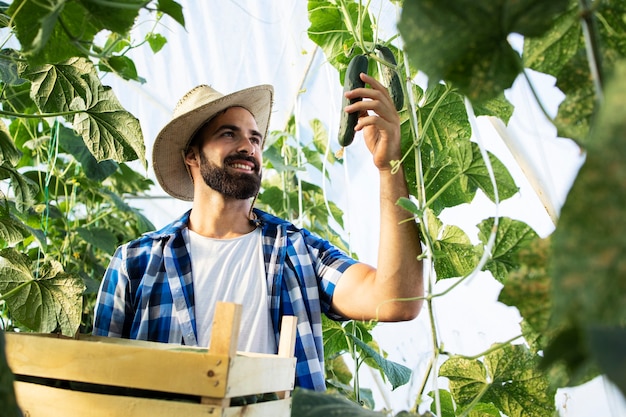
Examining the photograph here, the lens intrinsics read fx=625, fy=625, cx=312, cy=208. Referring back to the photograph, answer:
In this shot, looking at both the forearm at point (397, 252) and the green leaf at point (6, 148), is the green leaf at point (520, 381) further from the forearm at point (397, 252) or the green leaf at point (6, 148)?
the green leaf at point (6, 148)

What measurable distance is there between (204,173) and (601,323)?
1518mm

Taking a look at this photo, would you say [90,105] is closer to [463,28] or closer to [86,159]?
[463,28]

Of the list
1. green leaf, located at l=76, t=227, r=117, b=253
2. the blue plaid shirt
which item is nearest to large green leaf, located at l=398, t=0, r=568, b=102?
the blue plaid shirt

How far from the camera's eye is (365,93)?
3.27ft

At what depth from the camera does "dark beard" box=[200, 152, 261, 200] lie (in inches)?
64.3

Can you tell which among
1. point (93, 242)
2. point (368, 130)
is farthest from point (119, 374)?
point (93, 242)

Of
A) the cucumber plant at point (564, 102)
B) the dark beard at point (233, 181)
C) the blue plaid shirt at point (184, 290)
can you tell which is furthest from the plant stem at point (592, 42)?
the dark beard at point (233, 181)

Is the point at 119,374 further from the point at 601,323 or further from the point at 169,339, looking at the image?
the point at 169,339

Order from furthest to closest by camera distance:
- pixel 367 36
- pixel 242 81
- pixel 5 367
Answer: pixel 242 81 → pixel 367 36 → pixel 5 367

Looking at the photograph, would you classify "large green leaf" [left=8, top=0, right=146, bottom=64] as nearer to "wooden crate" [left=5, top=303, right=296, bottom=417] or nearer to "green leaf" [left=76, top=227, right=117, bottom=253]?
"wooden crate" [left=5, top=303, right=296, bottom=417]

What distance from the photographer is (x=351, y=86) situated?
101 cm

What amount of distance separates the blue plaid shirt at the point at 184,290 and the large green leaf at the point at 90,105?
42cm

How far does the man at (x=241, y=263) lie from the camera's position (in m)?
1.22

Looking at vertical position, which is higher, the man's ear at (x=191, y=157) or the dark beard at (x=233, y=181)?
the man's ear at (x=191, y=157)
